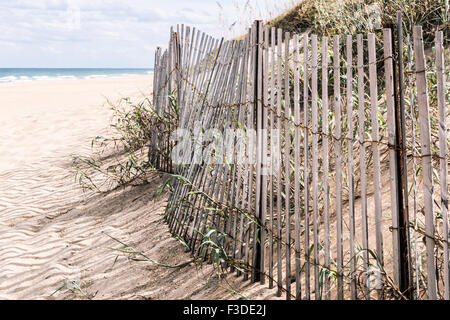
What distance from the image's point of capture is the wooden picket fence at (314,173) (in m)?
1.93

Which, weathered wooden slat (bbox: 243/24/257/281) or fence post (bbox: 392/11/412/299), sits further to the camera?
weathered wooden slat (bbox: 243/24/257/281)

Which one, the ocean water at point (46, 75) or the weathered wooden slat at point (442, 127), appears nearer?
the weathered wooden slat at point (442, 127)

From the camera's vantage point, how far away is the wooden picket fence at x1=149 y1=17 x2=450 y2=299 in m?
1.93

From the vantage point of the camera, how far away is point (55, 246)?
162 inches

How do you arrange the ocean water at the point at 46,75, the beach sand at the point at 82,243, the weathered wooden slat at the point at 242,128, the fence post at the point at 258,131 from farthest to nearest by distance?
the ocean water at the point at 46,75 → the beach sand at the point at 82,243 → the weathered wooden slat at the point at 242,128 → the fence post at the point at 258,131

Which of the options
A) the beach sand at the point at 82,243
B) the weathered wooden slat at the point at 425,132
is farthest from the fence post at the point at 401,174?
the beach sand at the point at 82,243

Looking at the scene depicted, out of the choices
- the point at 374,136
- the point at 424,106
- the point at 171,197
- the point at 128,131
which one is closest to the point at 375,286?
the point at 374,136

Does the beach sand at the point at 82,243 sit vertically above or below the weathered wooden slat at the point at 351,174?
below

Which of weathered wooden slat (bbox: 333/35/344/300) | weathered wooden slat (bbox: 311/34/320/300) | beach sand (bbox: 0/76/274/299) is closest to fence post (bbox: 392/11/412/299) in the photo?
weathered wooden slat (bbox: 333/35/344/300)

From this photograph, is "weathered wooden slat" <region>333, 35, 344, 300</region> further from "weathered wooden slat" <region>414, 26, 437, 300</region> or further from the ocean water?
the ocean water

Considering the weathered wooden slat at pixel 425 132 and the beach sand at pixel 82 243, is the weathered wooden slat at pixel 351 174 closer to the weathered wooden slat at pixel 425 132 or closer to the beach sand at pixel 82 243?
the weathered wooden slat at pixel 425 132

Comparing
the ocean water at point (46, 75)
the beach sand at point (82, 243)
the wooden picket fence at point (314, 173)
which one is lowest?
the beach sand at point (82, 243)

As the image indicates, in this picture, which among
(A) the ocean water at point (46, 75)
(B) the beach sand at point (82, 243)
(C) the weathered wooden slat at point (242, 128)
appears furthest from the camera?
(A) the ocean water at point (46, 75)
